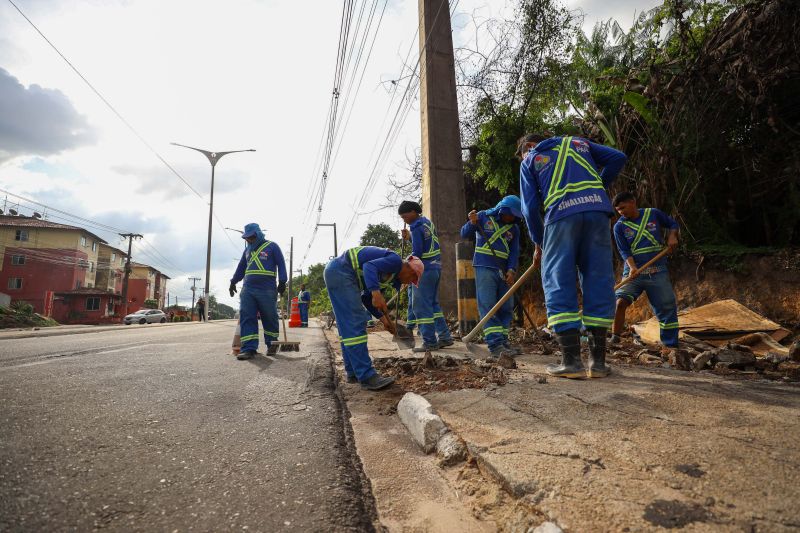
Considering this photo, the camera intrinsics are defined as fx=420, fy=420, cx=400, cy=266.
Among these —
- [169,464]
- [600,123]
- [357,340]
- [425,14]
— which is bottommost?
[169,464]

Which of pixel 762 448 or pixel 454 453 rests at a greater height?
pixel 762 448

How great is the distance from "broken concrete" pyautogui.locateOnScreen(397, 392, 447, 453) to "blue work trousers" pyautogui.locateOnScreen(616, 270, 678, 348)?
3.24m

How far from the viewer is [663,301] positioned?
430cm

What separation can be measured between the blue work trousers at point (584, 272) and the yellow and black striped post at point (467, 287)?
2.62m

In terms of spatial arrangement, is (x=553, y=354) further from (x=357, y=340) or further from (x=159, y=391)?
(x=159, y=391)

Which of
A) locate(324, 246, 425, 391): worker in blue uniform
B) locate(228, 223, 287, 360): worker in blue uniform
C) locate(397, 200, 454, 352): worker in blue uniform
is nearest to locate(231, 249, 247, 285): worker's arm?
locate(228, 223, 287, 360): worker in blue uniform

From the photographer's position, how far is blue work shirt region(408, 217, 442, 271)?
509 centimetres

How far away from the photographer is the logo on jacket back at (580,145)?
298 centimetres

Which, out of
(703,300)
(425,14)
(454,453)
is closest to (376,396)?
(454,453)

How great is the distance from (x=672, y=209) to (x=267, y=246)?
5445 millimetres

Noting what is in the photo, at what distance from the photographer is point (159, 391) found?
275cm

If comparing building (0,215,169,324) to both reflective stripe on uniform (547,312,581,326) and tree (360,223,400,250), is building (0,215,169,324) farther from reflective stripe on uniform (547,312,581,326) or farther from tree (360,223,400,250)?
reflective stripe on uniform (547,312,581,326)

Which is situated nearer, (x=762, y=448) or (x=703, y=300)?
(x=762, y=448)

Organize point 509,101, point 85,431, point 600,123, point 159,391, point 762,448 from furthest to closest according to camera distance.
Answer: point 509,101, point 600,123, point 159,391, point 85,431, point 762,448
